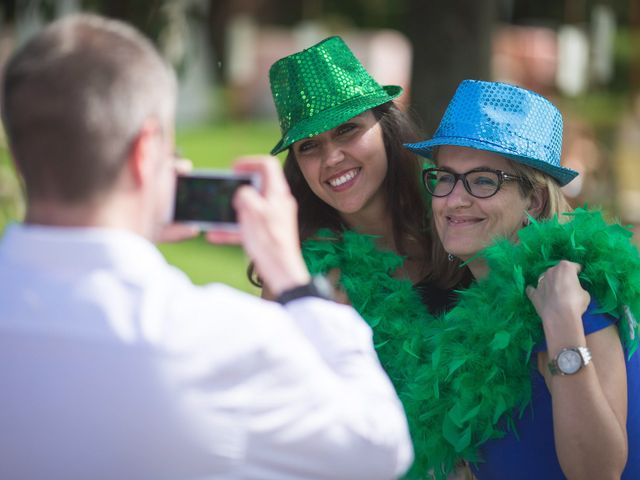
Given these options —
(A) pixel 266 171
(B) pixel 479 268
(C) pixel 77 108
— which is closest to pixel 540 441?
(B) pixel 479 268

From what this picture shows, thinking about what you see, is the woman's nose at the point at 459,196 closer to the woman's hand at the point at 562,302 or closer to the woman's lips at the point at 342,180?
the woman's hand at the point at 562,302

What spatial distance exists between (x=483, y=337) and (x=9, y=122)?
1.36 m

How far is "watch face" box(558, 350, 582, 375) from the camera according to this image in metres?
1.94

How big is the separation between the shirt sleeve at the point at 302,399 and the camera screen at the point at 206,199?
0.17 m

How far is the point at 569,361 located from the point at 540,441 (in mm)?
285

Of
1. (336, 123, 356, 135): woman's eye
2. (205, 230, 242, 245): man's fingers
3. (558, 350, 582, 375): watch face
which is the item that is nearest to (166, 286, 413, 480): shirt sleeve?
(205, 230, 242, 245): man's fingers

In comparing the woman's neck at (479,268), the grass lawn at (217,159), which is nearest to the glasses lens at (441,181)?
the woman's neck at (479,268)

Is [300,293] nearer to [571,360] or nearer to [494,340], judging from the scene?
[571,360]

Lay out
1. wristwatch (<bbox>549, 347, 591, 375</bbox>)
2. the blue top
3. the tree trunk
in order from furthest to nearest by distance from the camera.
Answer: the tree trunk
the blue top
wristwatch (<bbox>549, 347, 591, 375</bbox>)

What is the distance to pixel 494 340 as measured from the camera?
86.4 inches

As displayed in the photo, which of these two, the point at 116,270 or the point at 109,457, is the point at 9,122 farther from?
the point at 109,457

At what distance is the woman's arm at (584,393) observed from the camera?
194cm

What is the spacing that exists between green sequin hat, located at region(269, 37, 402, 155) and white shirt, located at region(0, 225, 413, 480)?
146 cm

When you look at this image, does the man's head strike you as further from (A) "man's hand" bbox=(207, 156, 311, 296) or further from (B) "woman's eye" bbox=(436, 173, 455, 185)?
(B) "woman's eye" bbox=(436, 173, 455, 185)
